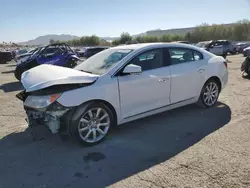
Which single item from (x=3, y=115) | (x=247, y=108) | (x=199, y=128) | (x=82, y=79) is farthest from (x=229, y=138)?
(x=3, y=115)

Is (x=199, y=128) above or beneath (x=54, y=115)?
beneath

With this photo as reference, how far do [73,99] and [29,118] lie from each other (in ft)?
3.44

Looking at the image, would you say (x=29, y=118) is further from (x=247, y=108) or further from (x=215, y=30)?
(x=215, y=30)

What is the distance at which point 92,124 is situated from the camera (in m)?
4.41

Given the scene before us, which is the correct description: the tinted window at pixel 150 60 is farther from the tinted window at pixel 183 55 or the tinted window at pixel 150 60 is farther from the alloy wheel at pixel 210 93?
the alloy wheel at pixel 210 93

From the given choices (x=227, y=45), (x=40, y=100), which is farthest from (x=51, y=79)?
(x=227, y=45)

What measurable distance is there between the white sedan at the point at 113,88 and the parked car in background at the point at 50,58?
7.41 metres

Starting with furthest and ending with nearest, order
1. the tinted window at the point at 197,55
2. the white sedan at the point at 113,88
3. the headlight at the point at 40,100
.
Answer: the tinted window at the point at 197,55, the white sedan at the point at 113,88, the headlight at the point at 40,100

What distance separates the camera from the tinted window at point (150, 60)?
4.95 meters

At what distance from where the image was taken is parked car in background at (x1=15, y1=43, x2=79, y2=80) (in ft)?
39.5

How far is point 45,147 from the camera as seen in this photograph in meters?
4.47

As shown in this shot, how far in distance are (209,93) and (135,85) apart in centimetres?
226

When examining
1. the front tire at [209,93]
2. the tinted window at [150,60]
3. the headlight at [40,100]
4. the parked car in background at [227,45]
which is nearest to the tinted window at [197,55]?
the front tire at [209,93]

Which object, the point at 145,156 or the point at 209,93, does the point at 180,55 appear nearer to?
the point at 209,93
